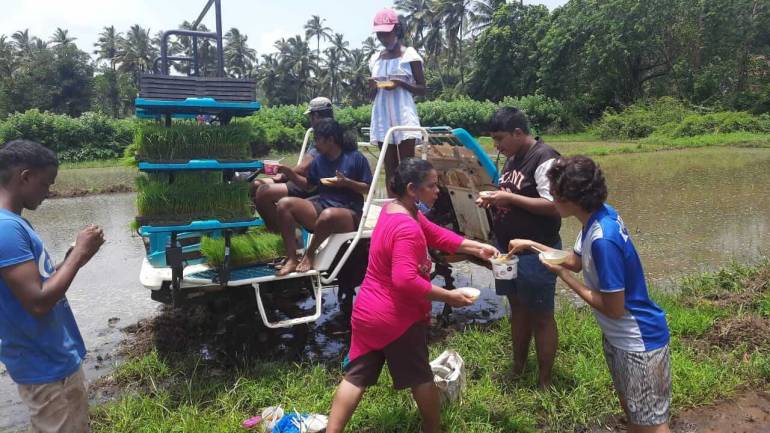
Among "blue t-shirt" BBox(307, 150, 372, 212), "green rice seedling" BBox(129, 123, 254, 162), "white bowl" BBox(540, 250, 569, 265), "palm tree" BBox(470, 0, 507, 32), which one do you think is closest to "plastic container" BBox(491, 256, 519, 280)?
"white bowl" BBox(540, 250, 569, 265)

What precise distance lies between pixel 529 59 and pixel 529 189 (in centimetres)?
3733

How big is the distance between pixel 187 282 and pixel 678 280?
16.3ft

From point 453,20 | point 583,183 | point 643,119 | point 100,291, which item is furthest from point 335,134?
point 453,20

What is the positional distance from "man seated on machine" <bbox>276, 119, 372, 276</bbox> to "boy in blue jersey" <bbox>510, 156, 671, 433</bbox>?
2.09 m

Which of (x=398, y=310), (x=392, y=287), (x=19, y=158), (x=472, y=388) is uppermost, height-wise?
(x=19, y=158)

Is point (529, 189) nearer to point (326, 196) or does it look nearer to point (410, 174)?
point (410, 174)

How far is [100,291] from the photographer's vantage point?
6441 mm

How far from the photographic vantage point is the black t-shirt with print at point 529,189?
3.26 m

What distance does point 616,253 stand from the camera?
230 centimetres

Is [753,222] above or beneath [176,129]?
beneath

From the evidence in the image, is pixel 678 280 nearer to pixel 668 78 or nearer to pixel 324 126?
pixel 324 126

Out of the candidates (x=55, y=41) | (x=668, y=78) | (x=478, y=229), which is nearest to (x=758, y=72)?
(x=668, y=78)

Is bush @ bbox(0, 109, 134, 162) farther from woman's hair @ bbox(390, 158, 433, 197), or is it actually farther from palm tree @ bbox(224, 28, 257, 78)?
palm tree @ bbox(224, 28, 257, 78)

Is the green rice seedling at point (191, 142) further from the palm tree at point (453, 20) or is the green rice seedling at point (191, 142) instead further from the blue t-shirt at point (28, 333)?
the palm tree at point (453, 20)
